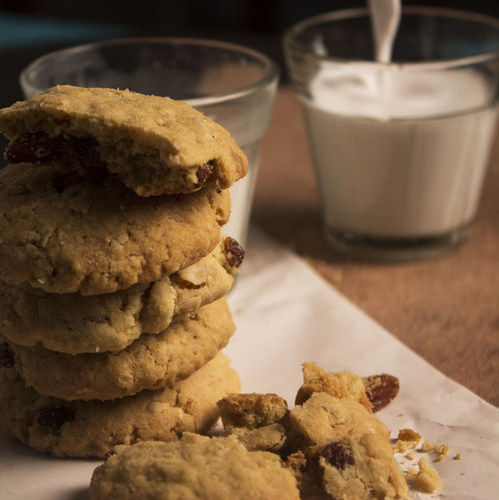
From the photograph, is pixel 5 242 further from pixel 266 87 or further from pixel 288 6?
pixel 288 6

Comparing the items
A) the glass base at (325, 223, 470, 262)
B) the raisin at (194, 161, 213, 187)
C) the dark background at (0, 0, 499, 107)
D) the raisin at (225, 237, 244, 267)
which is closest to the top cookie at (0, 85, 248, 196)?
the raisin at (194, 161, 213, 187)

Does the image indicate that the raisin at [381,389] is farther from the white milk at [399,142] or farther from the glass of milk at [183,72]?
the white milk at [399,142]

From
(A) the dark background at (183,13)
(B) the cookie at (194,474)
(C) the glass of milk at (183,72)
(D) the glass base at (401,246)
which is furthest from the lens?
(A) the dark background at (183,13)

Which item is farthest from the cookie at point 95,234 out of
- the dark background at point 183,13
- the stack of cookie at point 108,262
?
the dark background at point 183,13

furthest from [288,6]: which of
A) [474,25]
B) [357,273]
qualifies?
[357,273]

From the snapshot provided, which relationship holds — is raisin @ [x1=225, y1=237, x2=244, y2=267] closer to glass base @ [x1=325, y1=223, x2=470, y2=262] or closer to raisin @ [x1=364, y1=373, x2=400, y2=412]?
raisin @ [x1=364, y1=373, x2=400, y2=412]

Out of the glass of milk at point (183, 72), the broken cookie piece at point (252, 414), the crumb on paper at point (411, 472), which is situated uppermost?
the glass of milk at point (183, 72)

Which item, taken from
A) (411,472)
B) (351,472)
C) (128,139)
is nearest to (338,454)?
(351,472)
